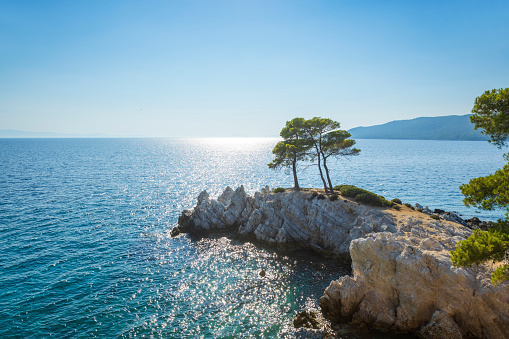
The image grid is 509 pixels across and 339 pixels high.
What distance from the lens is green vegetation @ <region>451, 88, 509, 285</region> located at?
13906 mm

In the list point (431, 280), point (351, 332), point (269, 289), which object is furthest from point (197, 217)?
point (431, 280)

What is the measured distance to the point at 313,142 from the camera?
48125mm

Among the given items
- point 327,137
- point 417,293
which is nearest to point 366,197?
point 327,137

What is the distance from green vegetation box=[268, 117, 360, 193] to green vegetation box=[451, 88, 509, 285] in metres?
30.0

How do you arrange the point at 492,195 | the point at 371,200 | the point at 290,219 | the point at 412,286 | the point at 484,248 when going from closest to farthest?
the point at 484,248 → the point at 492,195 → the point at 412,286 → the point at 371,200 → the point at 290,219

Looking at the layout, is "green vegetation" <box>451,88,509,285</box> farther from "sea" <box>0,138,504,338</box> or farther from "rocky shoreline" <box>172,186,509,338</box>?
"sea" <box>0,138,504,338</box>

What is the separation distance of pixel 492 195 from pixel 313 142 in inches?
1355

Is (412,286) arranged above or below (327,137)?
below

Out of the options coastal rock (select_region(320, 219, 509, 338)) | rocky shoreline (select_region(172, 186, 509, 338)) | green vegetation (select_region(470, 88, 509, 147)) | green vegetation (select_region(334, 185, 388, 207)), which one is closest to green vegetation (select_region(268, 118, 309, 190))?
green vegetation (select_region(334, 185, 388, 207))

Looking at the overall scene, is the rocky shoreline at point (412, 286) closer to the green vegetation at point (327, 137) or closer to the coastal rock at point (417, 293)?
the coastal rock at point (417, 293)

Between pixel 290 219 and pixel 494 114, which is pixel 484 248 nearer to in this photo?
pixel 494 114

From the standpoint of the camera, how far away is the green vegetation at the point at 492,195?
13.9 m

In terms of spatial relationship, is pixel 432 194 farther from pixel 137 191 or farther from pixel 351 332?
pixel 137 191

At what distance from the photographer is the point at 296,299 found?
2633cm
